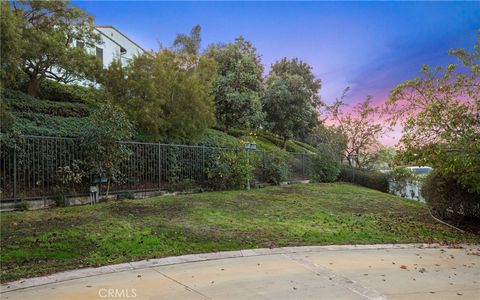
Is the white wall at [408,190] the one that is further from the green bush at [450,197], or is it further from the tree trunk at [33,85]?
the tree trunk at [33,85]

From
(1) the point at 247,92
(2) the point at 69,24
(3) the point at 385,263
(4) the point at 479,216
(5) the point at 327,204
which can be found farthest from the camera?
(1) the point at 247,92

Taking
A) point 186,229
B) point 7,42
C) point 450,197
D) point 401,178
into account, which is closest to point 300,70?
point 401,178

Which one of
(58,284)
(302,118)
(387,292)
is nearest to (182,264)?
(58,284)

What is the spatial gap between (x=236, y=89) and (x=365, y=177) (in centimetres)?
903

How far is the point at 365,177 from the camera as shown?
2273 centimetres

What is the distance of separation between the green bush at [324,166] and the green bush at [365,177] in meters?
1.87

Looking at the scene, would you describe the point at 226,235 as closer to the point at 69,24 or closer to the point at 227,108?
the point at 69,24

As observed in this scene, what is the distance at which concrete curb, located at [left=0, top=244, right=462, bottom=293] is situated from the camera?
16.3ft

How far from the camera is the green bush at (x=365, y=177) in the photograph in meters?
21.9

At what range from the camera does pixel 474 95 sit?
9562mm

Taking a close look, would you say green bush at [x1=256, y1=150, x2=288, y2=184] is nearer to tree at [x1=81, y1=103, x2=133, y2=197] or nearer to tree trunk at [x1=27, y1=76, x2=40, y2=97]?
tree at [x1=81, y1=103, x2=133, y2=197]

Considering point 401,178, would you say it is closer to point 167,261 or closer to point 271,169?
point 271,169

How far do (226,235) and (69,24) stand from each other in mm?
12561

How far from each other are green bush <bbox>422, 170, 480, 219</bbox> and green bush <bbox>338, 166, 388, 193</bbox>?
34.0 feet
